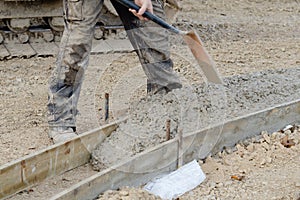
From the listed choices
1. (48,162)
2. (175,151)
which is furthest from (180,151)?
(48,162)

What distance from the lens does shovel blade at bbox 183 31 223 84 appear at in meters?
4.95

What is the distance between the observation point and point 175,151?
4156mm

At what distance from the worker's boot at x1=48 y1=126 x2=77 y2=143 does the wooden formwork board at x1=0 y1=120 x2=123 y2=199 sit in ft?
1.05

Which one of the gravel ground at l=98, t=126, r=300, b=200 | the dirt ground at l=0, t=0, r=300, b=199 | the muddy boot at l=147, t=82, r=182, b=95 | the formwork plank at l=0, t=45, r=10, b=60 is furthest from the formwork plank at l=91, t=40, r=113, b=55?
the gravel ground at l=98, t=126, r=300, b=200

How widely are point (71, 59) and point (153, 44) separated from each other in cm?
67

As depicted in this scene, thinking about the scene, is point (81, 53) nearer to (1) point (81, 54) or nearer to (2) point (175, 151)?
(1) point (81, 54)

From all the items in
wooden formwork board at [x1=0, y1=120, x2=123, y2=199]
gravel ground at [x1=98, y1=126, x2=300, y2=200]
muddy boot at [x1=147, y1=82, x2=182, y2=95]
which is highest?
muddy boot at [x1=147, y1=82, x2=182, y2=95]

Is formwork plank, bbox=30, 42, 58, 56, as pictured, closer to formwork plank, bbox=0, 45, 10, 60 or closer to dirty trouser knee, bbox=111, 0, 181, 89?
formwork plank, bbox=0, 45, 10, 60

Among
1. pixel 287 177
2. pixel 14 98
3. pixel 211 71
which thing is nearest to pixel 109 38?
pixel 14 98

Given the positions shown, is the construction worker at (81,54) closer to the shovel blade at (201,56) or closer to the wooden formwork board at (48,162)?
the shovel blade at (201,56)

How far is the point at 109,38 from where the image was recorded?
7633mm

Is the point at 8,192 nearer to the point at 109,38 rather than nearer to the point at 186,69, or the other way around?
the point at 186,69

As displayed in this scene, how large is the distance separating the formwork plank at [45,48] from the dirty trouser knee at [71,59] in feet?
8.18

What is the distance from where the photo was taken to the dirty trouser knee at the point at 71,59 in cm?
462
